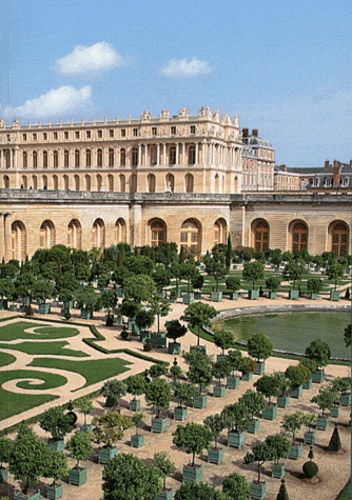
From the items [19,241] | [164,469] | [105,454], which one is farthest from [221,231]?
[164,469]

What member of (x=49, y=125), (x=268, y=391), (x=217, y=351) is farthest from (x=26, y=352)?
(x=49, y=125)

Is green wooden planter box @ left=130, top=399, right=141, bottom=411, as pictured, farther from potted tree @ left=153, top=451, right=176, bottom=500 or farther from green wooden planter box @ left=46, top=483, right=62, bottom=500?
green wooden planter box @ left=46, top=483, right=62, bottom=500

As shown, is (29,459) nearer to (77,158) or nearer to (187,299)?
(187,299)

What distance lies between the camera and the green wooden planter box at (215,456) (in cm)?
1553

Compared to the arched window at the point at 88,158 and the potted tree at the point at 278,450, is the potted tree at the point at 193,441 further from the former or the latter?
the arched window at the point at 88,158

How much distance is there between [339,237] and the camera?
5225cm

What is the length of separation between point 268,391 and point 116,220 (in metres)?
34.8

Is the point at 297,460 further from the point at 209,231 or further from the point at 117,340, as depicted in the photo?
the point at 209,231

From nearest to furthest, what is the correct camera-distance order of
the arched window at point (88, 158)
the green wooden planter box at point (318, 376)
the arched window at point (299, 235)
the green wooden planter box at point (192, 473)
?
the green wooden planter box at point (192, 473)
the green wooden planter box at point (318, 376)
the arched window at point (299, 235)
the arched window at point (88, 158)

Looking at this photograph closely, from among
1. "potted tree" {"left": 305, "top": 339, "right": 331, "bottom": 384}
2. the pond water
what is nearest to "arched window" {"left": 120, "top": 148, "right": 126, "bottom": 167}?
the pond water

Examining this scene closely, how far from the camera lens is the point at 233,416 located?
1630 cm

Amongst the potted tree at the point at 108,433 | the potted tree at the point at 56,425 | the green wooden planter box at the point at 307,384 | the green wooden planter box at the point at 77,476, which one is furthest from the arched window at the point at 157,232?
the green wooden planter box at the point at 77,476

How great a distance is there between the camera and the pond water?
88.0ft

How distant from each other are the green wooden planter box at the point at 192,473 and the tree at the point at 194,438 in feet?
0.65
